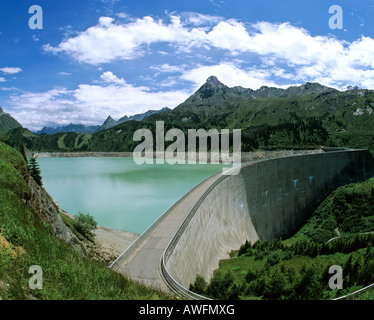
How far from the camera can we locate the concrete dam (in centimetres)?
1196

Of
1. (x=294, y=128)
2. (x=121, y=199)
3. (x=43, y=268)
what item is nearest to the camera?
(x=43, y=268)

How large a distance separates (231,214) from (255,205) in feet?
18.7

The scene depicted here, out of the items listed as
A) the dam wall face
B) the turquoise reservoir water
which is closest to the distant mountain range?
the dam wall face

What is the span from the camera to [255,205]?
94.5 ft

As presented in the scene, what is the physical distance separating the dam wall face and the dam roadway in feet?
2.28

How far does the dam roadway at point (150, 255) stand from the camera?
10172 millimetres

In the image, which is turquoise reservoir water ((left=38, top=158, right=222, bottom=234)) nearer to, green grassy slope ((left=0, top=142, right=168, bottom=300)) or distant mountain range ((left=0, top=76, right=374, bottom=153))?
distant mountain range ((left=0, top=76, right=374, bottom=153))

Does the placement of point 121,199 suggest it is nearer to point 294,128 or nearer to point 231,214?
point 231,214

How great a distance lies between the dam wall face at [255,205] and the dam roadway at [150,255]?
694mm

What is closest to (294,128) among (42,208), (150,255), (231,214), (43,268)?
(231,214)

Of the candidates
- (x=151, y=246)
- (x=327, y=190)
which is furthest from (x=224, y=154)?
(x=151, y=246)

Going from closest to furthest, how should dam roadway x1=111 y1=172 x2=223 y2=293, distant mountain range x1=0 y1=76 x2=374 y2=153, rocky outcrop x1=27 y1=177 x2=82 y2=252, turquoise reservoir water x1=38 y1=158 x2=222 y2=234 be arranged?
dam roadway x1=111 y1=172 x2=223 y2=293 → rocky outcrop x1=27 y1=177 x2=82 y2=252 → turquoise reservoir water x1=38 y1=158 x2=222 y2=234 → distant mountain range x1=0 y1=76 x2=374 y2=153
